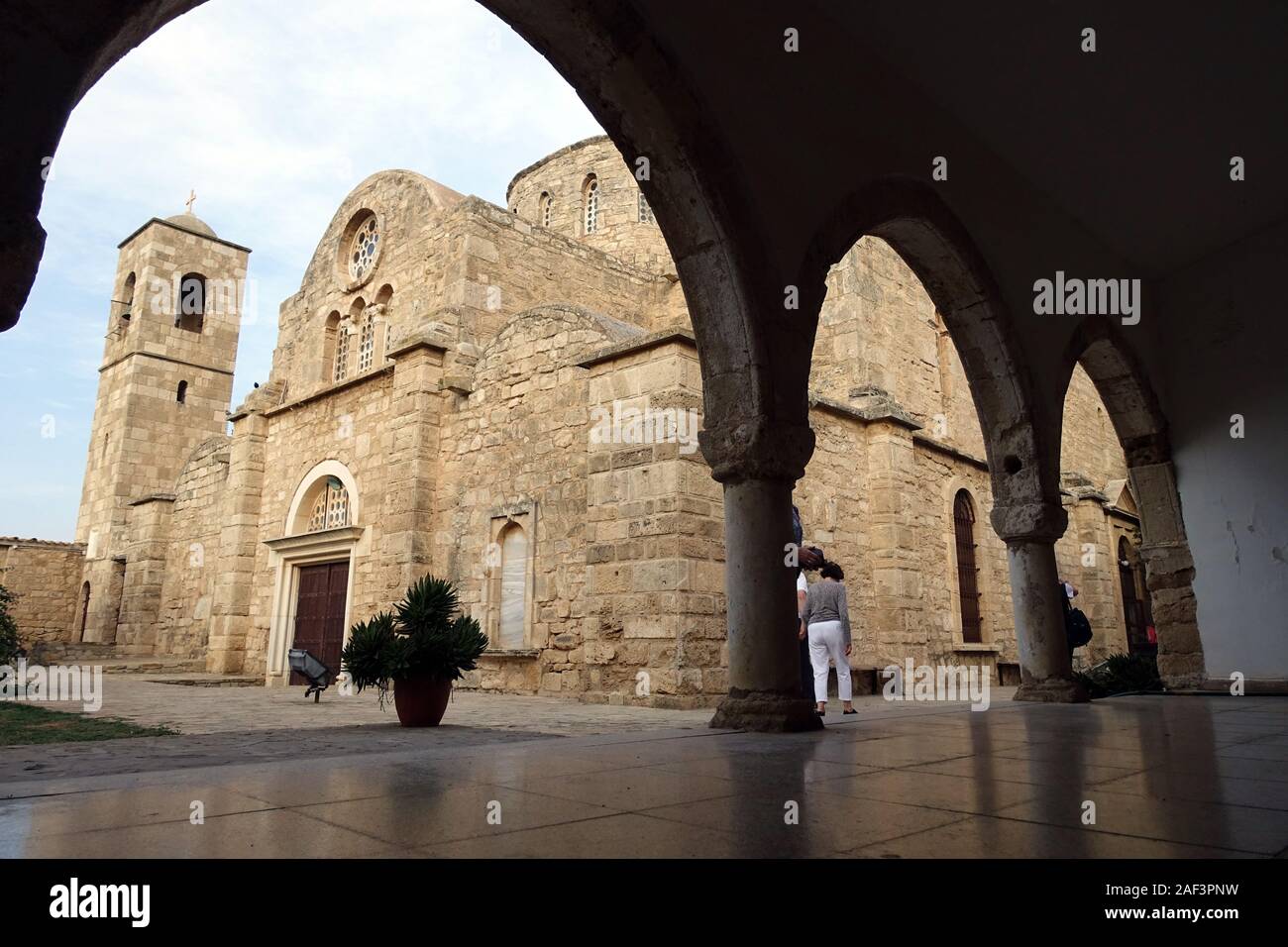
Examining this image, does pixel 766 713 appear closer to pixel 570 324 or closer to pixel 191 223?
pixel 570 324

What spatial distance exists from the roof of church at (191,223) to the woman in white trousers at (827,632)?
24.4 metres

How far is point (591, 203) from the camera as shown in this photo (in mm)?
19172

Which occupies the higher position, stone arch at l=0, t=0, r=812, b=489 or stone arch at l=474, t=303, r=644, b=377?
stone arch at l=474, t=303, r=644, b=377

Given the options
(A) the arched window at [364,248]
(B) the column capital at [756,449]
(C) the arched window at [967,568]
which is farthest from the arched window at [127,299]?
(B) the column capital at [756,449]

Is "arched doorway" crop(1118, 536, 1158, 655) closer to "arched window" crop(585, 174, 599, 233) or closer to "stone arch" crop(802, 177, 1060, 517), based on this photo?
"stone arch" crop(802, 177, 1060, 517)

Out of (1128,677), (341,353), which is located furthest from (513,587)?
(341,353)

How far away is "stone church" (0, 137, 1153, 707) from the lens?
8516 mm

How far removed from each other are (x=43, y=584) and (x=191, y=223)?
1130 cm

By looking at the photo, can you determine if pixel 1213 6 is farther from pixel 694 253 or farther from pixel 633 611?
pixel 633 611

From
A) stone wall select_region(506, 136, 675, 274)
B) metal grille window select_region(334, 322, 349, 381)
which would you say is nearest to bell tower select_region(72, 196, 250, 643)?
metal grille window select_region(334, 322, 349, 381)

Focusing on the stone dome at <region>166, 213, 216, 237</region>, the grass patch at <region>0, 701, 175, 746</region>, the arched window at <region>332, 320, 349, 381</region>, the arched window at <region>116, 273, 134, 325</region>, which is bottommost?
the grass patch at <region>0, 701, 175, 746</region>

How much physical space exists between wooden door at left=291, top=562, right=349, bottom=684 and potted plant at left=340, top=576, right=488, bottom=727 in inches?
258

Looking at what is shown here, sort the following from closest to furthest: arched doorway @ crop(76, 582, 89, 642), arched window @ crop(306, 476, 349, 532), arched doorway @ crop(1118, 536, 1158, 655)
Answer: arched window @ crop(306, 476, 349, 532) < arched doorway @ crop(1118, 536, 1158, 655) < arched doorway @ crop(76, 582, 89, 642)
